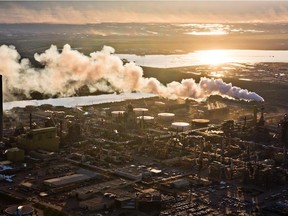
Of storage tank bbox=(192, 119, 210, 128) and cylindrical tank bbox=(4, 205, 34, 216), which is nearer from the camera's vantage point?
cylindrical tank bbox=(4, 205, 34, 216)

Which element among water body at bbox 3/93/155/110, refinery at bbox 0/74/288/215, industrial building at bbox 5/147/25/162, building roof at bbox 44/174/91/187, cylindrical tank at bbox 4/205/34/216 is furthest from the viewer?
water body at bbox 3/93/155/110

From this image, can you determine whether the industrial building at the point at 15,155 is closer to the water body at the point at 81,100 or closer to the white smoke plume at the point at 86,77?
the white smoke plume at the point at 86,77

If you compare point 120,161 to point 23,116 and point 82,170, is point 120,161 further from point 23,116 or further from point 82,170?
point 23,116

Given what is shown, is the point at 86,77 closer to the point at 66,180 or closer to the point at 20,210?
the point at 66,180

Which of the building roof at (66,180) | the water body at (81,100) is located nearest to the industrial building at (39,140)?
the building roof at (66,180)

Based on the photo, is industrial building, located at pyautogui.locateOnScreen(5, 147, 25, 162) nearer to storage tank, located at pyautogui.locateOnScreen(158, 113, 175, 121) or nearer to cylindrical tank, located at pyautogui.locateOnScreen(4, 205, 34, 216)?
cylindrical tank, located at pyautogui.locateOnScreen(4, 205, 34, 216)

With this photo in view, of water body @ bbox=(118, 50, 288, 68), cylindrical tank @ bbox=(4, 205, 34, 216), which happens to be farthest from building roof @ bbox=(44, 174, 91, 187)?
water body @ bbox=(118, 50, 288, 68)
